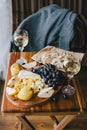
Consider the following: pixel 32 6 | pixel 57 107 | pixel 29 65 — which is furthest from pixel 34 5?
pixel 57 107

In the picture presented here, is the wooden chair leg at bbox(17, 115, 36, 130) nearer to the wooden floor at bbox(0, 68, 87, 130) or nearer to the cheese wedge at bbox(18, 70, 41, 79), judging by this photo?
the wooden floor at bbox(0, 68, 87, 130)

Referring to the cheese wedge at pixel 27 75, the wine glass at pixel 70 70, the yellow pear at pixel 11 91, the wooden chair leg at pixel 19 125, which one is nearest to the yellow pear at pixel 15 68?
the cheese wedge at pixel 27 75

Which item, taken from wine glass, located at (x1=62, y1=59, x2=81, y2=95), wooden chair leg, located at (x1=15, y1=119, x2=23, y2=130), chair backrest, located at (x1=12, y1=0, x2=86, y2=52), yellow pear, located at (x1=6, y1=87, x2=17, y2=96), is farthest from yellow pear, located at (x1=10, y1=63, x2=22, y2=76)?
chair backrest, located at (x1=12, y1=0, x2=86, y2=52)

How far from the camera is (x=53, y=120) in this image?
203 cm

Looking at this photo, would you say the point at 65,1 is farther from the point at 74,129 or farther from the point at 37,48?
the point at 74,129

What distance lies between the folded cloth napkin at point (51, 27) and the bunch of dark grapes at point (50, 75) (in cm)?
51

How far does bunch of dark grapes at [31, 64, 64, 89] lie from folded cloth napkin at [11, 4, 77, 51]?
1.66ft

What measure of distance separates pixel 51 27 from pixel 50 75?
2.19 ft

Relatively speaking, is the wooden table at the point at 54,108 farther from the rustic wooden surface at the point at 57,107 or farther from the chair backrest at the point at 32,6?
the chair backrest at the point at 32,6

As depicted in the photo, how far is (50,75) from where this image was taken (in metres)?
1.57

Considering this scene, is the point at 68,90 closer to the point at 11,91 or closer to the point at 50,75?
the point at 50,75

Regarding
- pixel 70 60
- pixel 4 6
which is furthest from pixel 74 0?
pixel 70 60

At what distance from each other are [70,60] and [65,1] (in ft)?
3.26

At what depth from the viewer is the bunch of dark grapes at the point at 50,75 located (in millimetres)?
1536
